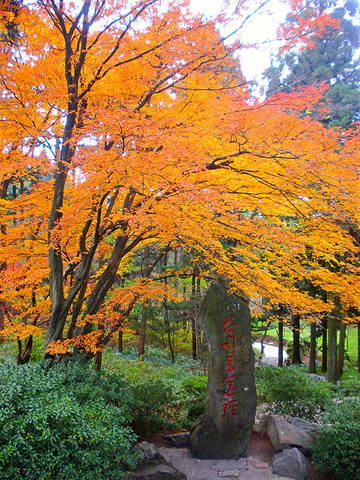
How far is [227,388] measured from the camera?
16.3 ft

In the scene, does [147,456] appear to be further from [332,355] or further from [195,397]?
[332,355]

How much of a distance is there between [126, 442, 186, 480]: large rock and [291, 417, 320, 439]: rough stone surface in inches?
102

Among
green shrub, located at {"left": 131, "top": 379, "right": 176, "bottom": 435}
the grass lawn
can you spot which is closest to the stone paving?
green shrub, located at {"left": 131, "top": 379, "right": 176, "bottom": 435}

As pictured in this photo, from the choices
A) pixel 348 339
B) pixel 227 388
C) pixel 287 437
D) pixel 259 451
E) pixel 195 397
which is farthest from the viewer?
pixel 348 339

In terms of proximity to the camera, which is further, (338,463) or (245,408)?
(245,408)

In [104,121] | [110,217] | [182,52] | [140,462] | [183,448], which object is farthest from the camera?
[110,217]

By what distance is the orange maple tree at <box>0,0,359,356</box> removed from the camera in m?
4.33

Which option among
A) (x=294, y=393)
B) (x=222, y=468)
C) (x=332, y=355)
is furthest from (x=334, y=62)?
(x=222, y=468)

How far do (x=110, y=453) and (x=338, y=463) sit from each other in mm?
3198

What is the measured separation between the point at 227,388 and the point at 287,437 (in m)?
1.42

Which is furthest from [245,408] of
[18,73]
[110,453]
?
[18,73]

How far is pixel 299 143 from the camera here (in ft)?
16.0

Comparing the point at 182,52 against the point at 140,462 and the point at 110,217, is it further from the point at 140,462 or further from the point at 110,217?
the point at 140,462

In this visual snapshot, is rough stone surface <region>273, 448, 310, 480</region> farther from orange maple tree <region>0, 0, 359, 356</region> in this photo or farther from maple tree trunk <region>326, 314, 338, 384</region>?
maple tree trunk <region>326, 314, 338, 384</region>
